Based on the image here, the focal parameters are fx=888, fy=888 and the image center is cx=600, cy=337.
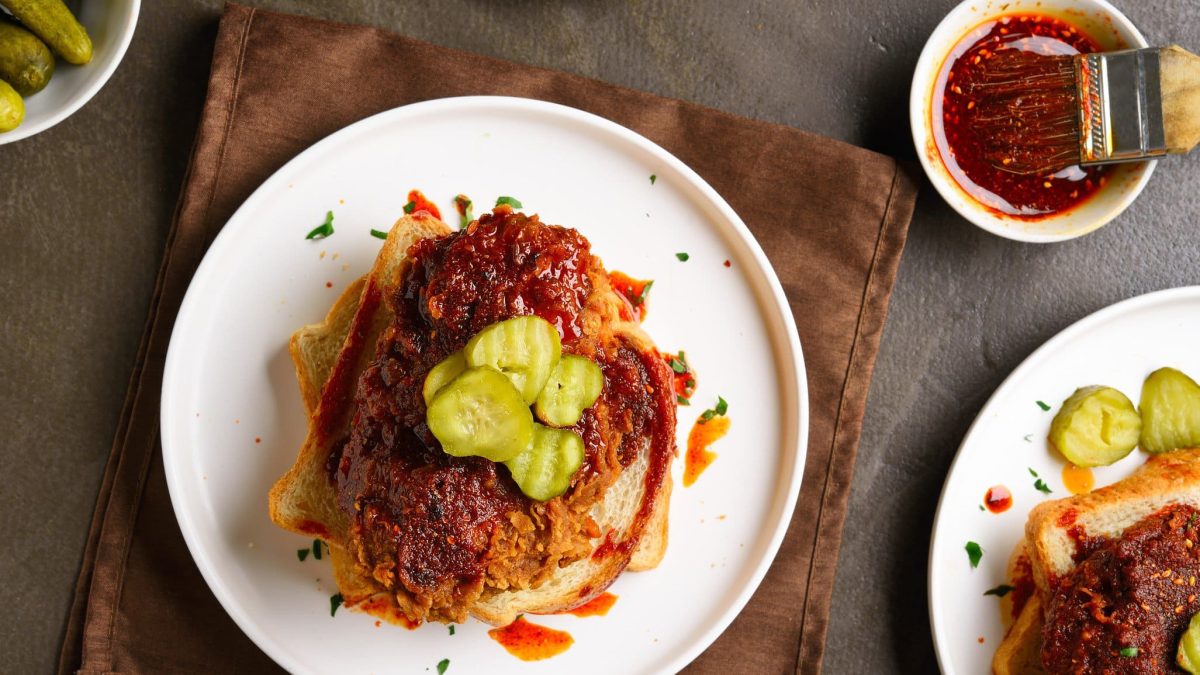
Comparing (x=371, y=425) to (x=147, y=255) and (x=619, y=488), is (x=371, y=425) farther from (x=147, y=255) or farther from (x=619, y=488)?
(x=147, y=255)

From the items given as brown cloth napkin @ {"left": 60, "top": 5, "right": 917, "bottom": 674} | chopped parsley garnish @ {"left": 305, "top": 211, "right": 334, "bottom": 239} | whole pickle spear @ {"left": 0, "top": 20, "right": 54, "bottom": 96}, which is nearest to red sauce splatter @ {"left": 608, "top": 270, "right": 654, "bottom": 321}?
brown cloth napkin @ {"left": 60, "top": 5, "right": 917, "bottom": 674}

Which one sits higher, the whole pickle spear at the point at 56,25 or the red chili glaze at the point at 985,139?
the whole pickle spear at the point at 56,25

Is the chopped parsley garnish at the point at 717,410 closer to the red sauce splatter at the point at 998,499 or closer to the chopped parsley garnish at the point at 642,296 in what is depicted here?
the chopped parsley garnish at the point at 642,296

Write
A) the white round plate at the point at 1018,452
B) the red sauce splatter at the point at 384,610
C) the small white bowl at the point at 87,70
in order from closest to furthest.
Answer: the small white bowl at the point at 87,70 → the red sauce splatter at the point at 384,610 → the white round plate at the point at 1018,452

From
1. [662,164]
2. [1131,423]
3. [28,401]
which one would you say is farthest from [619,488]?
[28,401]

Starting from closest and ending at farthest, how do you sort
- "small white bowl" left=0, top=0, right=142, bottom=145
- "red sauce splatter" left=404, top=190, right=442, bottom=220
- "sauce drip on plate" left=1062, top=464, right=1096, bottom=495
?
"small white bowl" left=0, top=0, right=142, bottom=145
"red sauce splatter" left=404, top=190, right=442, bottom=220
"sauce drip on plate" left=1062, top=464, right=1096, bottom=495

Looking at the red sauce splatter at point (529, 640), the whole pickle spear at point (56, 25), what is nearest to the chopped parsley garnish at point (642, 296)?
the red sauce splatter at point (529, 640)

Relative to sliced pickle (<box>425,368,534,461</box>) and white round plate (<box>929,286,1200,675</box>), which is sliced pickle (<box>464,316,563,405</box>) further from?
white round plate (<box>929,286,1200,675</box>)
